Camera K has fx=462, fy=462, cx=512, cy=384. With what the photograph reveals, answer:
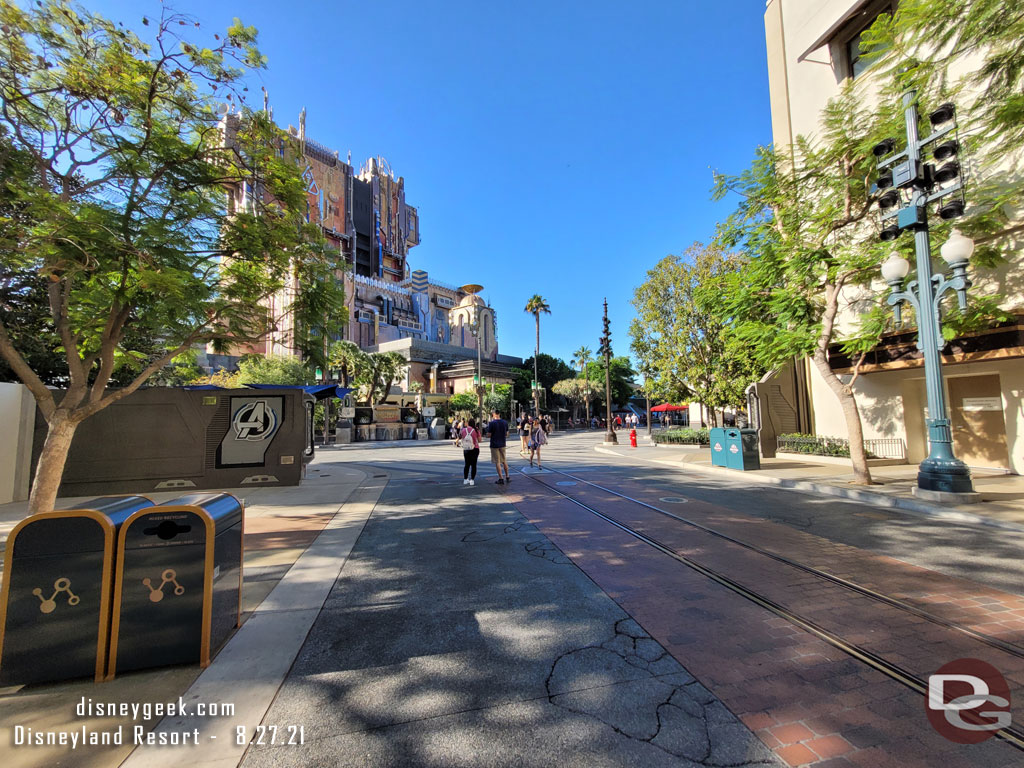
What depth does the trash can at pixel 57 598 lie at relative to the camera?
296cm

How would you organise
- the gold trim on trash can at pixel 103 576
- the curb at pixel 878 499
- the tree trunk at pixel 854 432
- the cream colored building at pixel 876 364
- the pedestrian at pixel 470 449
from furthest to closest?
the pedestrian at pixel 470 449, the cream colored building at pixel 876 364, the tree trunk at pixel 854 432, the curb at pixel 878 499, the gold trim on trash can at pixel 103 576

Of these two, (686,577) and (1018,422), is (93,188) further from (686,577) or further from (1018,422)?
(1018,422)

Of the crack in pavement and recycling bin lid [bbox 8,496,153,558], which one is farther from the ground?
recycling bin lid [bbox 8,496,153,558]

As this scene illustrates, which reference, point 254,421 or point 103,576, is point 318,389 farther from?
point 103,576

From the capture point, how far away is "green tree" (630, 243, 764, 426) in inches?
863

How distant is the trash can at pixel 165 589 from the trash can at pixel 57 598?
89 millimetres

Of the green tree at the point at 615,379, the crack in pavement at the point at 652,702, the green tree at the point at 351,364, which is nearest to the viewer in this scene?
the crack in pavement at the point at 652,702

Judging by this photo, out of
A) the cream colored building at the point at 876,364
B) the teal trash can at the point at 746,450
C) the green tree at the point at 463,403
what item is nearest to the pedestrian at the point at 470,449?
the teal trash can at the point at 746,450

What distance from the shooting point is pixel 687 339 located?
23.0 meters

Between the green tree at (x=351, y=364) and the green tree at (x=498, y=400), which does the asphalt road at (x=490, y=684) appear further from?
the green tree at (x=498, y=400)

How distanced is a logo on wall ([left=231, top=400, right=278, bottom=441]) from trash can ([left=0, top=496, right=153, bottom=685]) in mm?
9848

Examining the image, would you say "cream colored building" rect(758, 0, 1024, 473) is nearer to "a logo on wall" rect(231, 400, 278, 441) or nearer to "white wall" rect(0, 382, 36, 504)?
"a logo on wall" rect(231, 400, 278, 441)

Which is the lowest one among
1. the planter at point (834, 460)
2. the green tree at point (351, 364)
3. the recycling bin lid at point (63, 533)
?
the planter at point (834, 460)

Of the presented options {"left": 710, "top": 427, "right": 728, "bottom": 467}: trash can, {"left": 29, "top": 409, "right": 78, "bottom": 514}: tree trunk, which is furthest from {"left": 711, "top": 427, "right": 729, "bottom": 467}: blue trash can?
{"left": 29, "top": 409, "right": 78, "bottom": 514}: tree trunk
